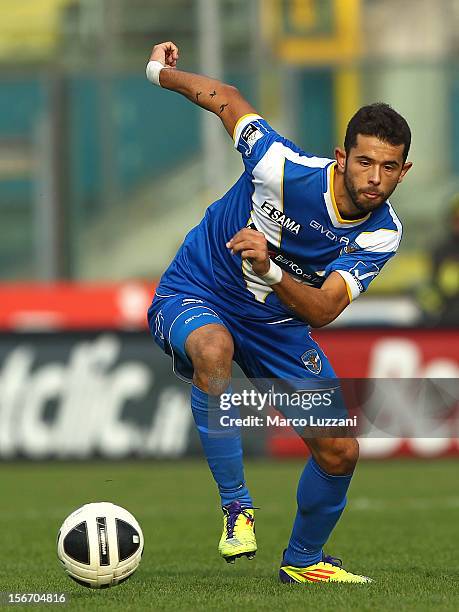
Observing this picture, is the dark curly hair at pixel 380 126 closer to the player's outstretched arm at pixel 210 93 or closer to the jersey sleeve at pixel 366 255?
the jersey sleeve at pixel 366 255

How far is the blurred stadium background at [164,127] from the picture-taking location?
1500cm

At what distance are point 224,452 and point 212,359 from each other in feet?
1.58

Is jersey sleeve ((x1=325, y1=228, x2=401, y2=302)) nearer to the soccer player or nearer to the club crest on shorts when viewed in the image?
the soccer player

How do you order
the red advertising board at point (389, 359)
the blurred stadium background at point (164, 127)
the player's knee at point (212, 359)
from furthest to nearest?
the blurred stadium background at point (164, 127)
the red advertising board at point (389, 359)
the player's knee at point (212, 359)

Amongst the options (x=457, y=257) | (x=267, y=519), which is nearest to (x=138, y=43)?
(x=457, y=257)

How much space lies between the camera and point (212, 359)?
218 inches

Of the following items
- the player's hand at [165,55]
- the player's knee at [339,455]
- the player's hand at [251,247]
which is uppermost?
the player's hand at [165,55]

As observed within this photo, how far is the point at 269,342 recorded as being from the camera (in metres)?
5.98

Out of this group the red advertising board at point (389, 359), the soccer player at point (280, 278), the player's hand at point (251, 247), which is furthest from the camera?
the red advertising board at point (389, 359)

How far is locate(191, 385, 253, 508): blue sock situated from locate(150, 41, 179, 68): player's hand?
154cm

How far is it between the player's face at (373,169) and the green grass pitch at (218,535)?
1580mm

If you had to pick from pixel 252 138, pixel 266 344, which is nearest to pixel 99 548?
pixel 266 344

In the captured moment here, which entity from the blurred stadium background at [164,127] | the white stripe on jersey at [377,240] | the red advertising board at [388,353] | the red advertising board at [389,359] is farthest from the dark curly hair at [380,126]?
the blurred stadium background at [164,127]

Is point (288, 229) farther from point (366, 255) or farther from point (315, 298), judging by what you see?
point (315, 298)
